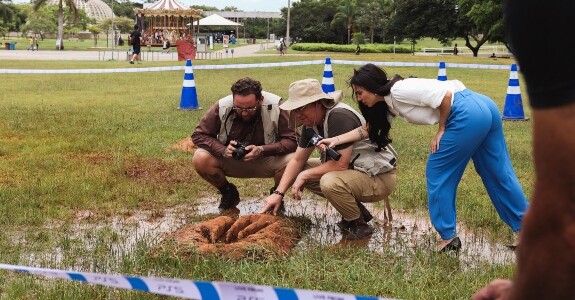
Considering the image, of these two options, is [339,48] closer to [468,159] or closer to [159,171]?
[159,171]

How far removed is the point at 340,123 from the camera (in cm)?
529

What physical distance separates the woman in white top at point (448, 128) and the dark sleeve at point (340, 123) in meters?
0.19

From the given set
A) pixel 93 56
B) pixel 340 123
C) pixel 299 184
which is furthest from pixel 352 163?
pixel 93 56

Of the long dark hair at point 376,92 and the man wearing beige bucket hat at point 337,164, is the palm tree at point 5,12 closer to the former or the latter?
the man wearing beige bucket hat at point 337,164

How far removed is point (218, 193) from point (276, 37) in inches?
3472

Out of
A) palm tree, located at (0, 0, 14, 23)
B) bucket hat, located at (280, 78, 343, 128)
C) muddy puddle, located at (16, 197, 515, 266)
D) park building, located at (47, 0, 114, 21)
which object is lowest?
muddy puddle, located at (16, 197, 515, 266)

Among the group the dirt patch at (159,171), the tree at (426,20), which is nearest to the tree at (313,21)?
the tree at (426,20)

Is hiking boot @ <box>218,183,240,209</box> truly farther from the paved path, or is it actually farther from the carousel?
the carousel

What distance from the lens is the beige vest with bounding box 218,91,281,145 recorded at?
19.2 ft

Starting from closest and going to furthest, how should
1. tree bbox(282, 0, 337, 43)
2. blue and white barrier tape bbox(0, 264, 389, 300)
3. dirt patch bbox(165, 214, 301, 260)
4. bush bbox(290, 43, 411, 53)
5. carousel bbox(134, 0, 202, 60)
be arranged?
1. blue and white barrier tape bbox(0, 264, 389, 300)
2. dirt patch bbox(165, 214, 301, 260)
3. bush bbox(290, 43, 411, 53)
4. carousel bbox(134, 0, 202, 60)
5. tree bbox(282, 0, 337, 43)

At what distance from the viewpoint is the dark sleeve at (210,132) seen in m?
5.98

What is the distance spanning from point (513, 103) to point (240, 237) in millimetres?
8343

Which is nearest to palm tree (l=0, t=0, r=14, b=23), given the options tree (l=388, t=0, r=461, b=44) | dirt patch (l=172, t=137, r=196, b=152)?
tree (l=388, t=0, r=461, b=44)

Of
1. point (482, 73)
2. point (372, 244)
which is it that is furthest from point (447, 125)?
point (482, 73)
